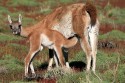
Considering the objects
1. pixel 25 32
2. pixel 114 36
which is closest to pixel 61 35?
pixel 25 32

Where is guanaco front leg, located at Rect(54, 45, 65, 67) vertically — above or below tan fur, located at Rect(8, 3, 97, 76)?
below

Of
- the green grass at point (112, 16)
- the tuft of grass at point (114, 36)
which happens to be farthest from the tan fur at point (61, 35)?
the green grass at point (112, 16)

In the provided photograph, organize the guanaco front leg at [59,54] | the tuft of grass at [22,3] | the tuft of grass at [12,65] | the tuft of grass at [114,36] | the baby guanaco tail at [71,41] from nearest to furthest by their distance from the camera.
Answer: the guanaco front leg at [59,54], the baby guanaco tail at [71,41], the tuft of grass at [12,65], the tuft of grass at [114,36], the tuft of grass at [22,3]

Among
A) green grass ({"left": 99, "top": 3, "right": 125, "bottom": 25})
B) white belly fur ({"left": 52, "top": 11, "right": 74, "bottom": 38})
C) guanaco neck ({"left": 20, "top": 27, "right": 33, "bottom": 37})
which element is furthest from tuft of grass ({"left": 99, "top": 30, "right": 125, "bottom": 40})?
guanaco neck ({"left": 20, "top": 27, "right": 33, "bottom": 37})

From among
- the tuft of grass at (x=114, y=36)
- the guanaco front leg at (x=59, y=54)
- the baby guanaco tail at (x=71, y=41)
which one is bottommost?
the tuft of grass at (x=114, y=36)

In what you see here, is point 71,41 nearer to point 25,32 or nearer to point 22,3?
point 25,32

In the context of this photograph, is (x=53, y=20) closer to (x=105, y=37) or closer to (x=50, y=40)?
(x=50, y=40)

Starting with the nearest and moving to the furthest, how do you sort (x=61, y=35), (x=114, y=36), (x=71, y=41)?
(x=71, y=41) → (x=61, y=35) → (x=114, y=36)

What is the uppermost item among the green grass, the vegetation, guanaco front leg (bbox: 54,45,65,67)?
guanaco front leg (bbox: 54,45,65,67)

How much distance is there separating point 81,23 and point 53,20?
3.74 feet

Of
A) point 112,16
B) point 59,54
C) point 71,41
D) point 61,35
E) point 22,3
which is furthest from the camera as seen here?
point 22,3

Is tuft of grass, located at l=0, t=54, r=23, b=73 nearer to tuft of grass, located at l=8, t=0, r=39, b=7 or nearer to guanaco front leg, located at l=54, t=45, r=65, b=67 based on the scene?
guanaco front leg, located at l=54, t=45, r=65, b=67

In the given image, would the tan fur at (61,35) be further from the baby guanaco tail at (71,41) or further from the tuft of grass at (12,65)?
the tuft of grass at (12,65)

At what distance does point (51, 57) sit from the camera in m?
13.4
